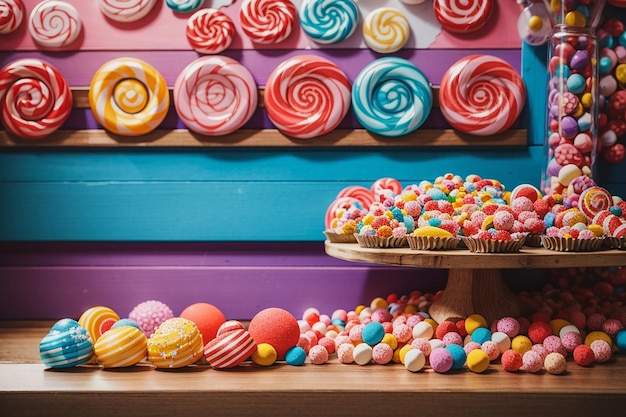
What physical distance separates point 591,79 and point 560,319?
3.15ft

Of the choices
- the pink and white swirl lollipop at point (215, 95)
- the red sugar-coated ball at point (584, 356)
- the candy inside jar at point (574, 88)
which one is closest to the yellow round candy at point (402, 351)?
the red sugar-coated ball at point (584, 356)

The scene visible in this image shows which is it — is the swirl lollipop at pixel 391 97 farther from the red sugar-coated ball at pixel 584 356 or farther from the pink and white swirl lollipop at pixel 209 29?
the red sugar-coated ball at pixel 584 356

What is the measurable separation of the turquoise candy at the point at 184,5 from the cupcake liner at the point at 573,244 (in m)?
1.72

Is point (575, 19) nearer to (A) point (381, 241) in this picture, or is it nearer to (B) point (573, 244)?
(B) point (573, 244)

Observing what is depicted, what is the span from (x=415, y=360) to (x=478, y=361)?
0.20 metres

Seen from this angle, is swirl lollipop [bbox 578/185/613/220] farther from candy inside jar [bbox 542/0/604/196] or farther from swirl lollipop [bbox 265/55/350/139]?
swirl lollipop [bbox 265/55/350/139]

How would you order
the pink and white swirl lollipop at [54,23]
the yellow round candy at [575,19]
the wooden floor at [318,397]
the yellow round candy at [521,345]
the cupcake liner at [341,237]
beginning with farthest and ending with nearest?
the pink and white swirl lollipop at [54,23] < the yellow round candy at [575,19] < the cupcake liner at [341,237] < the yellow round candy at [521,345] < the wooden floor at [318,397]

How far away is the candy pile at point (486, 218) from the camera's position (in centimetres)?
212

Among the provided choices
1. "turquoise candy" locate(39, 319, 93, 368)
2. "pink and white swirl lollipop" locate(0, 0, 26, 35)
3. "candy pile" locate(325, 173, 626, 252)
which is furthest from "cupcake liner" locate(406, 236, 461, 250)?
"pink and white swirl lollipop" locate(0, 0, 26, 35)

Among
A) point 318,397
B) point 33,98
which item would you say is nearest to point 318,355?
point 318,397

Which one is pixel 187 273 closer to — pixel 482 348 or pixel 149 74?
pixel 149 74

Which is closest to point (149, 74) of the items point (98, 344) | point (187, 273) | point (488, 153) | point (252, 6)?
point (252, 6)

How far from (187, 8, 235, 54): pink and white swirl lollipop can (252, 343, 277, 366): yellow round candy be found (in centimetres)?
133

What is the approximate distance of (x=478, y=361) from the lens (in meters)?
2.07
